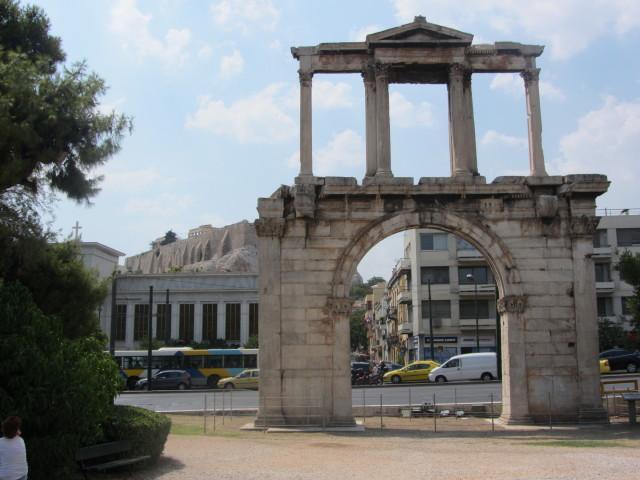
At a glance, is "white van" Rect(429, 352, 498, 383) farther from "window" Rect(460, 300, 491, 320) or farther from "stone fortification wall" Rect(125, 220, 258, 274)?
"stone fortification wall" Rect(125, 220, 258, 274)

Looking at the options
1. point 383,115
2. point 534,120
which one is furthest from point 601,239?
point 383,115

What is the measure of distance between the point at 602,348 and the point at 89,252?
4029 centimetres

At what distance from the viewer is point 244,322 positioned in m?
64.0

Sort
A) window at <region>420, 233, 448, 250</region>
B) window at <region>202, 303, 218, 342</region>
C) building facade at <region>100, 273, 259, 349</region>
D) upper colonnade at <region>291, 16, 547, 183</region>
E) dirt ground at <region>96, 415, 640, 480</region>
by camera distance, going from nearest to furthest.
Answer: dirt ground at <region>96, 415, 640, 480</region>
upper colonnade at <region>291, 16, 547, 183</region>
window at <region>420, 233, 448, 250</region>
building facade at <region>100, 273, 259, 349</region>
window at <region>202, 303, 218, 342</region>

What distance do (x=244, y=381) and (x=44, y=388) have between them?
101 ft

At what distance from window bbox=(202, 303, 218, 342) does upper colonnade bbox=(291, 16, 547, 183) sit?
45.1m

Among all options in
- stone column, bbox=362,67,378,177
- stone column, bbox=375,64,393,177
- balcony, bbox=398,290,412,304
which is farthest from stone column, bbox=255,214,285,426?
balcony, bbox=398,290,412,304

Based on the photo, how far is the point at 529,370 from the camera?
20.2m

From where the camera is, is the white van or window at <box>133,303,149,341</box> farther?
window at <box>133,303,149,341</box>

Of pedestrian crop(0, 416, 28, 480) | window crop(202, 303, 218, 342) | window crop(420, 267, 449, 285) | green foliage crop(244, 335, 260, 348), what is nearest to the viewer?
pedestrian crop(0, 416, 28, 480)

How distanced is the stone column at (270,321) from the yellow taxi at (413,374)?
21.5m

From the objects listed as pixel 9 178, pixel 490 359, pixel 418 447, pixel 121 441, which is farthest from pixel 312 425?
pixel 490 359

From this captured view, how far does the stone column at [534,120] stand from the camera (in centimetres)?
2122

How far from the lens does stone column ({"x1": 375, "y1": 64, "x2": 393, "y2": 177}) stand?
21031mm
